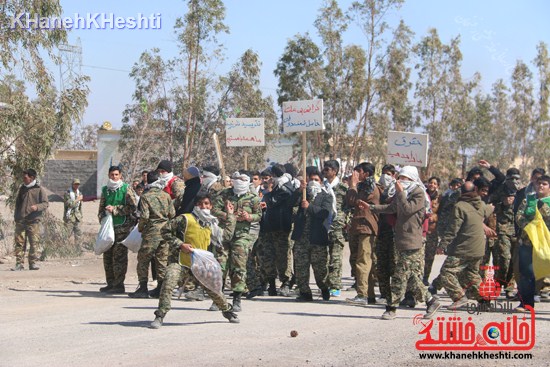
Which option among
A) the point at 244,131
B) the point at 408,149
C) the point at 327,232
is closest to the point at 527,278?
the point at 327,232

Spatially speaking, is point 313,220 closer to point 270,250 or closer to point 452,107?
point 270,250

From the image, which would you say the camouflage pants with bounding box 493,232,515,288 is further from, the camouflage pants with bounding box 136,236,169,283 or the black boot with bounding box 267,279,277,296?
the camouflage pants with bounding box 136,236,169,283

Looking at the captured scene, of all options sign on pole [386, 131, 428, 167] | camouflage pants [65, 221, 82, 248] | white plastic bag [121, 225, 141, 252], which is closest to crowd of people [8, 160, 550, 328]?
white plastic bag [121, 225, 141, 252]

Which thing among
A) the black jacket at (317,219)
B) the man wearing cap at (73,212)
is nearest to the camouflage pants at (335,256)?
the black jacket at (317,219)

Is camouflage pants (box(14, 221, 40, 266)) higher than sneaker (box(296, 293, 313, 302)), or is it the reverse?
camouflage pants (box(14, 221, 40, 266))

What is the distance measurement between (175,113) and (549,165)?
31194 mm

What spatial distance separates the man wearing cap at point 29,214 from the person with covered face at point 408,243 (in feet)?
27.4

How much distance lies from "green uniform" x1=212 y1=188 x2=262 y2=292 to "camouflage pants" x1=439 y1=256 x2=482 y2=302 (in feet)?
8.16

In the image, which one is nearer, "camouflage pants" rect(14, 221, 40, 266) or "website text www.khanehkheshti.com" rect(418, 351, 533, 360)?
"website text www.khanehkheshti.com" rect(418, 351, 533, 360)

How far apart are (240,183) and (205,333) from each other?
9.11 ft

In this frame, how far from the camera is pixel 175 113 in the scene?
82.2ft

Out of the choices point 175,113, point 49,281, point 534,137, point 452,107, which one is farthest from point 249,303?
point 534,137

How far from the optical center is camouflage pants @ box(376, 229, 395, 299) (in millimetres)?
10985

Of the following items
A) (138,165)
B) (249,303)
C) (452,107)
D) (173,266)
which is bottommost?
(249,303)
